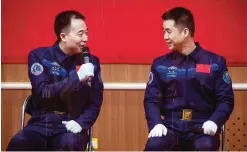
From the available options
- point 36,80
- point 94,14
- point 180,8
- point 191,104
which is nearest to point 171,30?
point 180,8

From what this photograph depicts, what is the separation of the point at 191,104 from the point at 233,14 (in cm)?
76

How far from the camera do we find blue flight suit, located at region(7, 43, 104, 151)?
85.6 inches

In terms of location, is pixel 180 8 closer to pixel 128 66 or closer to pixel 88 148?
pixel 128 66

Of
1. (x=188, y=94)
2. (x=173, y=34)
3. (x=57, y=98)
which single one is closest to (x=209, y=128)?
(x=188, y=94)

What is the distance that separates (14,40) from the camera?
8.71ft

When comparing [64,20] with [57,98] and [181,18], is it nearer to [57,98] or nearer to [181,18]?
[57,98]

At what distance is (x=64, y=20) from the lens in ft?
7.93

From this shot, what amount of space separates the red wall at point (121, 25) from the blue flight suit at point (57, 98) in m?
0.31

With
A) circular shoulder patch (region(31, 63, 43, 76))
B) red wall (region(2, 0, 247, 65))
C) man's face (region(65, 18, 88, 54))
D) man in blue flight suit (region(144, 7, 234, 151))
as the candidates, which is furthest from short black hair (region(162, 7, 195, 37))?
circular shoulder patch (region(31, 63, 43, 76))

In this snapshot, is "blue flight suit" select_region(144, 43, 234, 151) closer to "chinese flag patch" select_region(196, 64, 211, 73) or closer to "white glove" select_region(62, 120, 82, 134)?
"chinese flag patch" select_region(196, 64, 211, 73)

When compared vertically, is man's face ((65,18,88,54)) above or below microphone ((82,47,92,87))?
above

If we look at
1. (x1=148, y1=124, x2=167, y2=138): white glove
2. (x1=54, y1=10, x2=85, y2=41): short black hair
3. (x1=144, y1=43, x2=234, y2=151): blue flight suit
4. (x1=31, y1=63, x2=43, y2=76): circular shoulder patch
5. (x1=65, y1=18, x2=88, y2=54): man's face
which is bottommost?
(x1=148, y1=124, x2=167, y2=138): white glove

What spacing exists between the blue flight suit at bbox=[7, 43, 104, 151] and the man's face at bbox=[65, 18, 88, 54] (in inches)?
1.9

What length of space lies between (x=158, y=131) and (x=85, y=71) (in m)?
0.50
